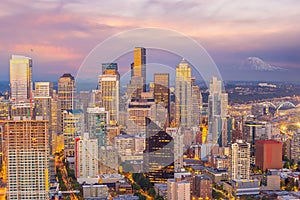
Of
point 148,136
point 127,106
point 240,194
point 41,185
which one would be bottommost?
point 240,194

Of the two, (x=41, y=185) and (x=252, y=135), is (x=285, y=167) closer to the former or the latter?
(x=252, y=135)

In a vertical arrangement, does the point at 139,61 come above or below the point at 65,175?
above

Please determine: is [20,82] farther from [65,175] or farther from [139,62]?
[139,62]

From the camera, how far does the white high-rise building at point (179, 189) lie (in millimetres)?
4305

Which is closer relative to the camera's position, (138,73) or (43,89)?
(138,73)

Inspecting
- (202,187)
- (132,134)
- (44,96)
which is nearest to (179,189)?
(202,187)

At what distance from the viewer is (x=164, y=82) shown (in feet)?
9.95

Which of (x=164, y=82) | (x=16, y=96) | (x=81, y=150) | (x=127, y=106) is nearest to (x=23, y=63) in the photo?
(x=16, y=96)

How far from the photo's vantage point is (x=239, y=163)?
5512mm

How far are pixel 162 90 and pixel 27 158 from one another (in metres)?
1.20

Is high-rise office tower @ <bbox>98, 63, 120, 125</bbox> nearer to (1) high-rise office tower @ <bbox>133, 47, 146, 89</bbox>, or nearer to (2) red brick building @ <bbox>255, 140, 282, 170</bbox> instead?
(1) high-rise office tower @ <bbox>133, 47, 146, 89</bbox>

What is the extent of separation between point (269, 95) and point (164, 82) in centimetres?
457

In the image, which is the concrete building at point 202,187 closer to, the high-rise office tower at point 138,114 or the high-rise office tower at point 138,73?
the high-rise office tower at point 138,114

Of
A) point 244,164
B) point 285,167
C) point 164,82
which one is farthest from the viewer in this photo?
point 285,167
